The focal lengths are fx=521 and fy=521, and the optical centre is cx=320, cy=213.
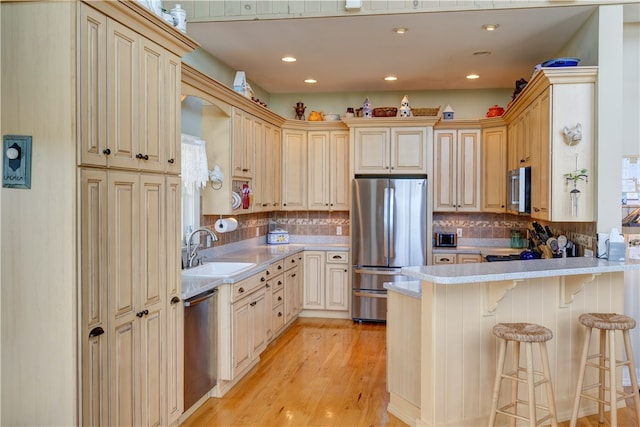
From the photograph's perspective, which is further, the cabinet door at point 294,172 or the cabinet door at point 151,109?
the cabinet door at point 294,172

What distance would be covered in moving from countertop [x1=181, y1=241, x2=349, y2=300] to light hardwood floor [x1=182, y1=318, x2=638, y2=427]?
83cm

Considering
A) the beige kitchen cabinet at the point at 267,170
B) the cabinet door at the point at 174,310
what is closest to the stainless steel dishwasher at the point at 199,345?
the cabinet door at the point at 174,310

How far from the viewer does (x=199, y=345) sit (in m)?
3.40

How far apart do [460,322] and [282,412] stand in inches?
52.7

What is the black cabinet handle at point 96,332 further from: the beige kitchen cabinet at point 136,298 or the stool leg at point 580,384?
the stool leg at point 580,384

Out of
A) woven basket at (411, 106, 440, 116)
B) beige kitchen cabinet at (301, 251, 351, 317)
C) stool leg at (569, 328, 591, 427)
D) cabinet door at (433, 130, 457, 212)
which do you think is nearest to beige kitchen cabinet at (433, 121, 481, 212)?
cabinet door at (433, 130, 457, 212)

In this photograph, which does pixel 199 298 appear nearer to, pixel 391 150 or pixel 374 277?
pixel 374 277

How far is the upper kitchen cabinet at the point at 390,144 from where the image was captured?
5934 mm

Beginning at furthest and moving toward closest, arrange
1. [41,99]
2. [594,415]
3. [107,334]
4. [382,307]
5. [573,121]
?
[382,307], [573,121], [594,415], [107,334], [41,99]

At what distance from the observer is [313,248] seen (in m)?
6.09

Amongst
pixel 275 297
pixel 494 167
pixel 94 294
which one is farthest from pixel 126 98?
pixel 494 167

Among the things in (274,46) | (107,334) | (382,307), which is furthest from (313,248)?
(107,334)

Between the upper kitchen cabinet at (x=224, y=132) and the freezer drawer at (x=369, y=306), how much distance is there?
1605 millimetres

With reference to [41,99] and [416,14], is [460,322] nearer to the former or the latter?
[416,14]
